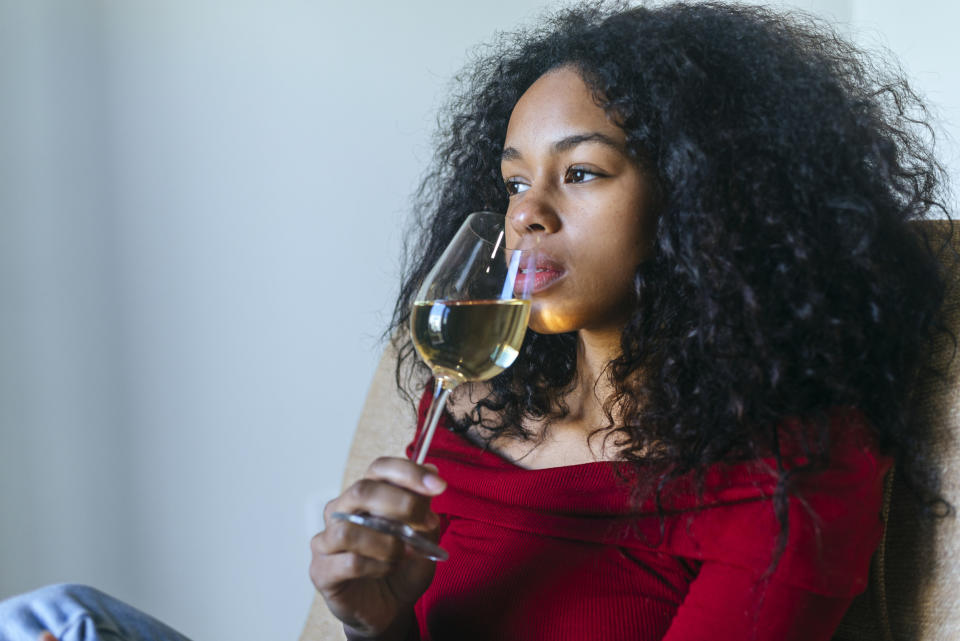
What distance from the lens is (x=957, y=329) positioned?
1.02 metres

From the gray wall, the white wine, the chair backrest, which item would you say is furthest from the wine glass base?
the gray wall

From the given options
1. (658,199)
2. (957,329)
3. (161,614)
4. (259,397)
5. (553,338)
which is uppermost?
(658,199)

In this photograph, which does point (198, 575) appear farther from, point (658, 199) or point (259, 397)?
point (658, 199)

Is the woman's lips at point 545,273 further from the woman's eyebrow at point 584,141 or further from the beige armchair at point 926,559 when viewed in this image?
the beige armchair at point 926,559

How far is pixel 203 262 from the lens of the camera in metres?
1.92

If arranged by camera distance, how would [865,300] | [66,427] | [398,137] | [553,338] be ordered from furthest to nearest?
[398,137]
[66,427]
[553,338]
[865,300]

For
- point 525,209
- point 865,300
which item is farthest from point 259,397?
point 865,300

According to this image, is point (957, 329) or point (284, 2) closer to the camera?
point (957, 329)

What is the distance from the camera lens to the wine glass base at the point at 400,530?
2.61 ft

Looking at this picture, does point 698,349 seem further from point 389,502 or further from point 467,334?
point 389,502

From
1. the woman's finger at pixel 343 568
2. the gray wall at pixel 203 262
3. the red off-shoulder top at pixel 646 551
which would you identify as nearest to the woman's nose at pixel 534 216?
the red off-shoulder top at pixel 646 551

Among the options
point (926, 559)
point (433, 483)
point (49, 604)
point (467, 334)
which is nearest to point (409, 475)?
point (433, 483)

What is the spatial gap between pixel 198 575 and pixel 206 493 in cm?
18

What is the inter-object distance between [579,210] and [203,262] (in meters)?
1.11
